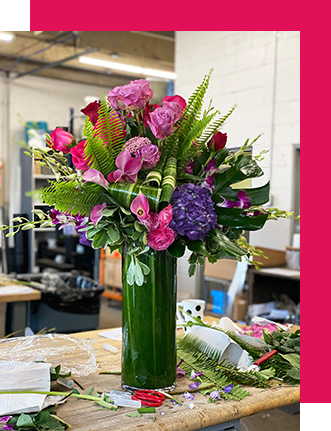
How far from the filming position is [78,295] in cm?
368

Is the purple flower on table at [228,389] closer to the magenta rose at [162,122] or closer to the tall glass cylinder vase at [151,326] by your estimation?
the tall glass cylinder vase at [151,326]

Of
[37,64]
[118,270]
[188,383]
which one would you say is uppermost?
[37,64]

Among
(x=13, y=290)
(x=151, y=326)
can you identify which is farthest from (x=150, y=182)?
(x=13, y=290)

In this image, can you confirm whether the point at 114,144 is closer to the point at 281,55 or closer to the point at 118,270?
the point at 281,55

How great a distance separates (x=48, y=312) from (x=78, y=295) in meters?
0.32

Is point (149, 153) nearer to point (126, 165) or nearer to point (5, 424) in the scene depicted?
point (126, 165)

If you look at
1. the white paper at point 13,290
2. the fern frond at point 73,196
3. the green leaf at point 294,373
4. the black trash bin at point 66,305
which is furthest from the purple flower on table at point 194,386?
the black trash bin at point 66,305

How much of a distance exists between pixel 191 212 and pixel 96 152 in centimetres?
23

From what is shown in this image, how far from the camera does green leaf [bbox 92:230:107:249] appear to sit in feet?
3.46

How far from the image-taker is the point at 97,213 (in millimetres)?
1021

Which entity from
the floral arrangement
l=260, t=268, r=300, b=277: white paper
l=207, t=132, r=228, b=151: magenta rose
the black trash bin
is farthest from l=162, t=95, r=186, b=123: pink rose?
l=260, t=268, r=300, b=277: white paper

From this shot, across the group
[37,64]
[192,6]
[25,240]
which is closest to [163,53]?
[37,64]

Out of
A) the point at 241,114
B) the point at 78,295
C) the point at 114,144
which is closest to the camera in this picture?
the point at 114,144

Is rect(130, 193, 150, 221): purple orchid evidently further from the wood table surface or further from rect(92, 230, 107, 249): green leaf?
the wood table surface
